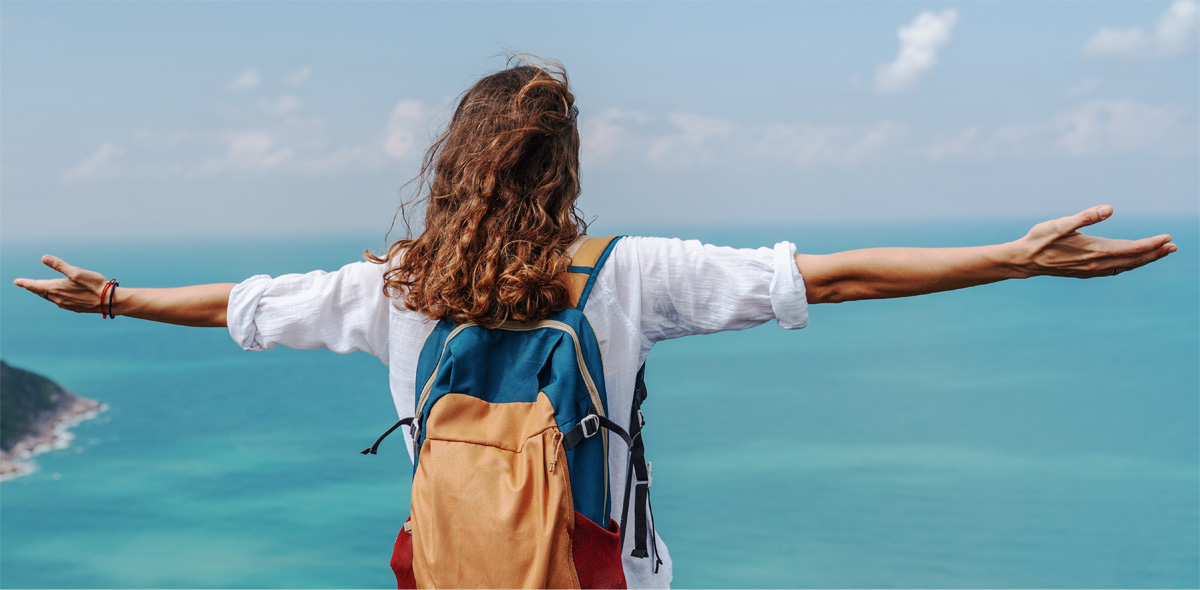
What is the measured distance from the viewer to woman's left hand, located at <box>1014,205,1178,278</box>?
1307 millimetres

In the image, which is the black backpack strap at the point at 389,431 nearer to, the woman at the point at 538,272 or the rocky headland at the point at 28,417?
the woman at the point at 538,272

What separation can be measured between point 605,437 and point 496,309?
0.98 ft

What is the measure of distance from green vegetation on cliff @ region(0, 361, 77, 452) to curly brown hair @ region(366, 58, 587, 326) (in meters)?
10.1

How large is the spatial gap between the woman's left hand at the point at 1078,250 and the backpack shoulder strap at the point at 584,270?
69cm

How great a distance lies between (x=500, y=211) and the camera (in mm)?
1492

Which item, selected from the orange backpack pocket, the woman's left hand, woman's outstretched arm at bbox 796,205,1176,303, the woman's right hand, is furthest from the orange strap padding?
the woman's right hand

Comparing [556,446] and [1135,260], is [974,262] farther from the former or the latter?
[556,446]

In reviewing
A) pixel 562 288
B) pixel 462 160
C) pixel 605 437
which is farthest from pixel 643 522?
pixel 462 160

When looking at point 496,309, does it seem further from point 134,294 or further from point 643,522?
point 134,294

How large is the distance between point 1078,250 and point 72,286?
1.93 m

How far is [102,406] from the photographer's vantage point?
11773 millimetres

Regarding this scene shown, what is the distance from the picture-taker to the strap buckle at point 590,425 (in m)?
1.42

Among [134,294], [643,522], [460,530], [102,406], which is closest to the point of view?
[460,530]

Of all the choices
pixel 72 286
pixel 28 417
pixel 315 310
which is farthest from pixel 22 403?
pixel 315 310
